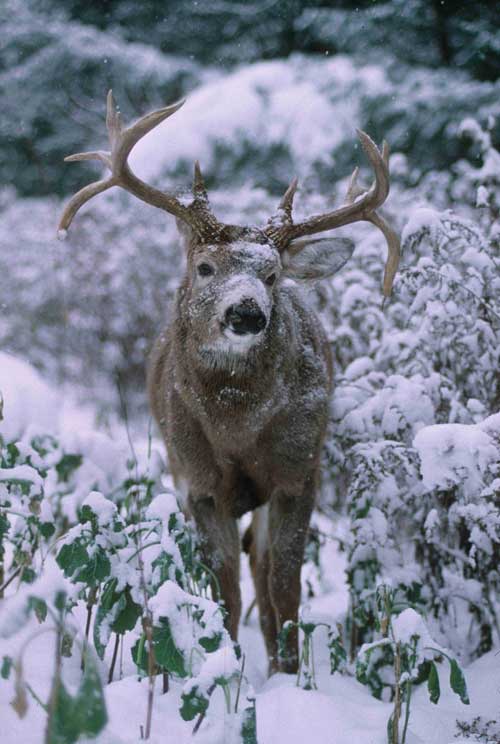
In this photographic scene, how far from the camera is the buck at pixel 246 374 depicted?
393cm

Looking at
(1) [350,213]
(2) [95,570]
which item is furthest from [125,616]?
(1) [350,213]

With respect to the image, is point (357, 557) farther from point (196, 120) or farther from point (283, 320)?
point (196, 120)

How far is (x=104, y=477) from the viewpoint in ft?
15.7

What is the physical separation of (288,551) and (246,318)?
4.16 ft

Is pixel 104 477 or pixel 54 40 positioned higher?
pixel 54 40

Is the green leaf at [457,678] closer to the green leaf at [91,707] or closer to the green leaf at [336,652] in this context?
the green leaf at [336,652]

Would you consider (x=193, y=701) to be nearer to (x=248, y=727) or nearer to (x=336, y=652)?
(x=248, y=727)

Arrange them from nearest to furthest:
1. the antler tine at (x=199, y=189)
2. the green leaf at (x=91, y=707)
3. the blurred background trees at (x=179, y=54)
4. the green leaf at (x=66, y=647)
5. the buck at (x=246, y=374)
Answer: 1. the green leaf at (x=91, y=707)
2. the green leaf at (x=66, y=647)
3. the buck at (x=246, y=374)
4. the antler tine at (x=199, y=189)
5. the blurred background trees at (x=179, y=54)

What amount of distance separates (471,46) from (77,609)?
8032 millimetres

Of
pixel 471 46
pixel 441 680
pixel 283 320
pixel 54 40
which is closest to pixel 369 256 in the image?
pixel 283 320

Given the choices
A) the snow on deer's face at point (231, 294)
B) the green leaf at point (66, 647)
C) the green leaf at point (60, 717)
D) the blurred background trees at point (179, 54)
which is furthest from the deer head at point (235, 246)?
the blurred background trees at point (179, 54)

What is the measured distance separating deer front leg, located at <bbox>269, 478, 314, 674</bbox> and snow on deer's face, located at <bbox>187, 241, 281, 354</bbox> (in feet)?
2.91

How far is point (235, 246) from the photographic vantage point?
4008 mm

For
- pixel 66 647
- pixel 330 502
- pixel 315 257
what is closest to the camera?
pixel 66 647
